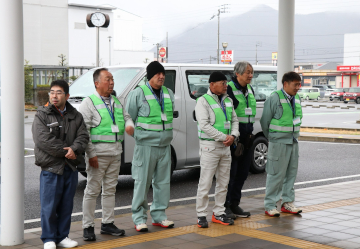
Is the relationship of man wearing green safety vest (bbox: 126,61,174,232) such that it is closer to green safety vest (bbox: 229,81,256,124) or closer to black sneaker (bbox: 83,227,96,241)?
black sneaker (bbox: 83,227,96,241)

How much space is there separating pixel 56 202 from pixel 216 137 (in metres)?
2.11

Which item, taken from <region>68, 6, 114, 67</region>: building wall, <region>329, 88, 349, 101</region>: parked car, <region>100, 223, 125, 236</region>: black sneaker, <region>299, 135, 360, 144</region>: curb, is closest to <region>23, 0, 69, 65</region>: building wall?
<region>68, 6, 114, 67</region>: building wall

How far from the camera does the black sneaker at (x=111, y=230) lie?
5883mm

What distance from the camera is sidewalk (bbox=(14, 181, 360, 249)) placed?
5.48 m

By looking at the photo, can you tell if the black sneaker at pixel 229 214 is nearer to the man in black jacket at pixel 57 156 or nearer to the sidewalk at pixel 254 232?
the sidewalk at pixel 254 232

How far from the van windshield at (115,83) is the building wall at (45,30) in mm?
60185

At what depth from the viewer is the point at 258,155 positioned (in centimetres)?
1066

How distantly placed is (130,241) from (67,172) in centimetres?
106

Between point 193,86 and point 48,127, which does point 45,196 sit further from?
point 193,86

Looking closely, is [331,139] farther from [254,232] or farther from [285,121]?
[254,232]

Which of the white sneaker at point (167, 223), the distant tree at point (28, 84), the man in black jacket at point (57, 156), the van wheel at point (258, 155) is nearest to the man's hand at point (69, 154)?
the man in black jacket at point (57, 156)

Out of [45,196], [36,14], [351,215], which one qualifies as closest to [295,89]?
[351,215]

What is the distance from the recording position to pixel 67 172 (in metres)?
5.36

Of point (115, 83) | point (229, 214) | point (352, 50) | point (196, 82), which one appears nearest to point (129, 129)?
point (229, 214)
